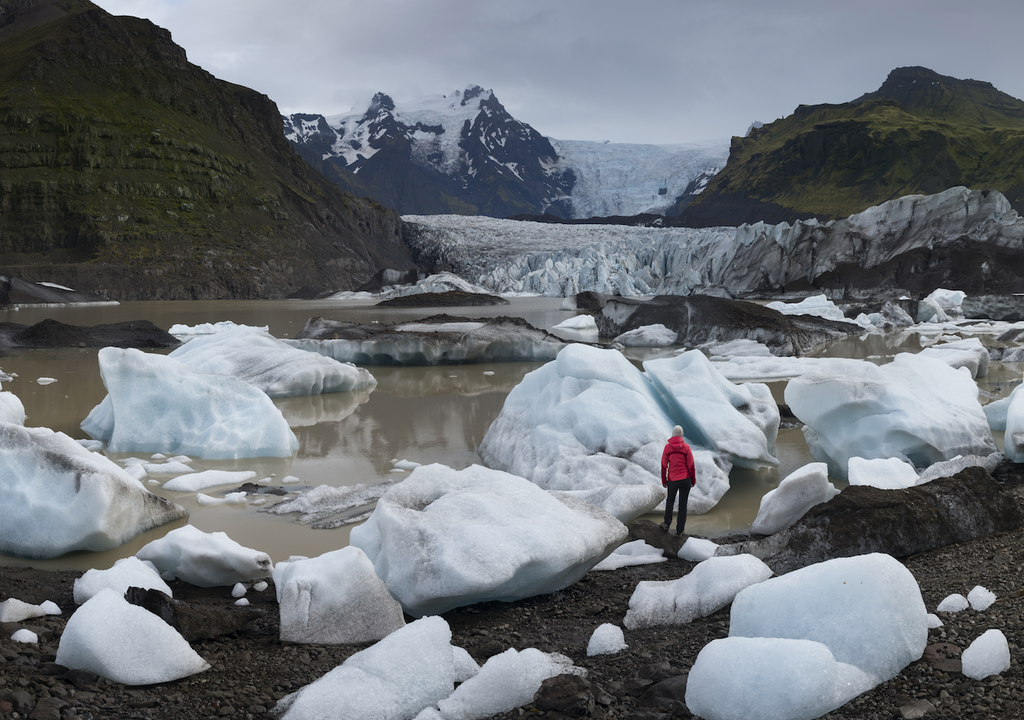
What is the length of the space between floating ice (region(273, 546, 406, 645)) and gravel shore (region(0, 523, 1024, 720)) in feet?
0.24

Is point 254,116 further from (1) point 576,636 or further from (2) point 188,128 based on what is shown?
(1) point 576,636

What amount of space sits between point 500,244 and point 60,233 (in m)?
24.1

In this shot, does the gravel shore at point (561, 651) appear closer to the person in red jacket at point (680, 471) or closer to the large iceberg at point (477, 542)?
the large iceberg at point (477, 542)

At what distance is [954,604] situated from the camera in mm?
2518

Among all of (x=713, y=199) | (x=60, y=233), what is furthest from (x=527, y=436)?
(x=713, y=199)

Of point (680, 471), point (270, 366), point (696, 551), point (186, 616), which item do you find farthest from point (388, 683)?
point (270, 366)

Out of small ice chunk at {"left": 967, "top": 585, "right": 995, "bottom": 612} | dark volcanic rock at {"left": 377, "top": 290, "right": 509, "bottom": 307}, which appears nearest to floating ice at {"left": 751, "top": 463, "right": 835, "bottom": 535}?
small ice chunk at {"left": 967, "top": 585, "right": 995, "bottom": 612}

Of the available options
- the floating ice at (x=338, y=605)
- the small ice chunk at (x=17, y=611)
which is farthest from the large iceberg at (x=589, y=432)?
the small ice chunk at (x=17, y=611)

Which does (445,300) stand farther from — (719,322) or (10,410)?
(10,410)

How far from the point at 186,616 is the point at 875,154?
80.5 m

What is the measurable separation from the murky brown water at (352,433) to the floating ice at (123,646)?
1.56 meters

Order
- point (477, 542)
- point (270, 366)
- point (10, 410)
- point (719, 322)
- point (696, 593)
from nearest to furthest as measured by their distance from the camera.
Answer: point (696, 593) → point (477, 542) → point (10, 410) → point (270, 366) → point (719, 322)

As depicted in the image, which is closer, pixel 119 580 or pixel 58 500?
pixel 119 580

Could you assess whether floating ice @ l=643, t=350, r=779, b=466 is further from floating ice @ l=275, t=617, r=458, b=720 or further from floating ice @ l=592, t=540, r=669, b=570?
floating ice @ l=275, t=617, r=458, b=720
